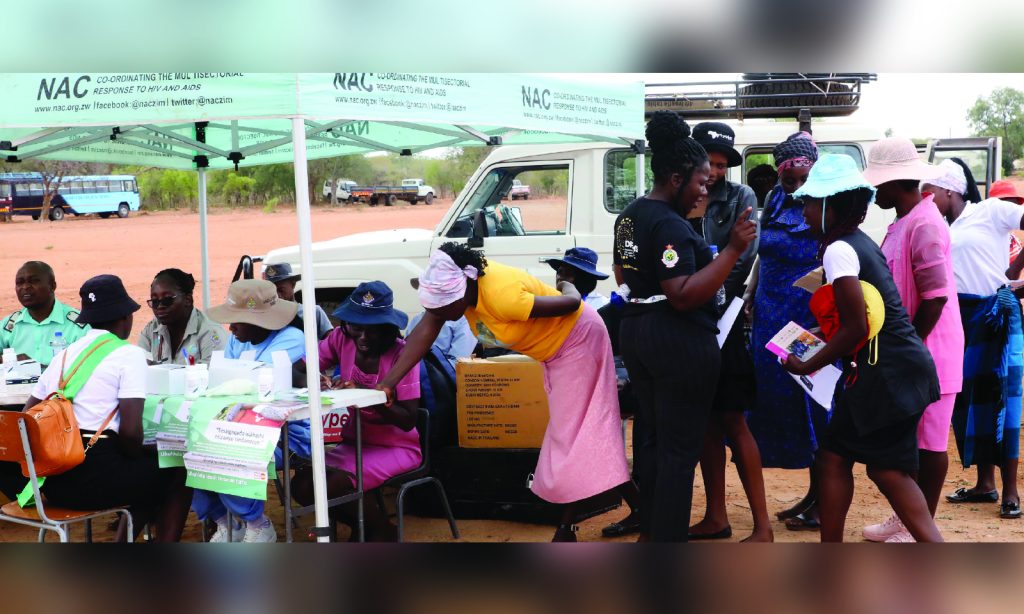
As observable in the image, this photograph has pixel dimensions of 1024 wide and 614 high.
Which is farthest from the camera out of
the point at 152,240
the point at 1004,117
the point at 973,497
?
the point at 1004,117

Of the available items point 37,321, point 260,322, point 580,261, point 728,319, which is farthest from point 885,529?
point 37,321

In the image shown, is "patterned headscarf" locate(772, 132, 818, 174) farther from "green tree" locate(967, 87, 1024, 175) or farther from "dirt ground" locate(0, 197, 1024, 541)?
"green tree" locate(967, 87, 1024, 175)

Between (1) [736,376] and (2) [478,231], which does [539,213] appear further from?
(1) [736,376]

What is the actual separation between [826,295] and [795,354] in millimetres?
289

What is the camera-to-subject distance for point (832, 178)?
11.3ft

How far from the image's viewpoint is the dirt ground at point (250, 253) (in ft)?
16.4

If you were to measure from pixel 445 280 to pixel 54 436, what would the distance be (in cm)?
158

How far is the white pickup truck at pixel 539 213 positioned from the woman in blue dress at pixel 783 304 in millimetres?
3297

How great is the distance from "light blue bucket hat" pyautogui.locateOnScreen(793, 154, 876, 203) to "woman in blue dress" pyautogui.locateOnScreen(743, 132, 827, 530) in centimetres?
82

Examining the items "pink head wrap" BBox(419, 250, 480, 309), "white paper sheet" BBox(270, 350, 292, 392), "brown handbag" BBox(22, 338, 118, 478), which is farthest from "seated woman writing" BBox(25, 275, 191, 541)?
"pink head wrap" BBox(419, 250, 480, 309)

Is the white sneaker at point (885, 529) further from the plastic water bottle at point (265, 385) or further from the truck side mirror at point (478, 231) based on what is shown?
the truck side mirror at point (478, 231)

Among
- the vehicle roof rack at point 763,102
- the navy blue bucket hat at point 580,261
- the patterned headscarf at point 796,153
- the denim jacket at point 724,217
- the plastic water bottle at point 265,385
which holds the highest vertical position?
the vehicle roof rack at point 763,102

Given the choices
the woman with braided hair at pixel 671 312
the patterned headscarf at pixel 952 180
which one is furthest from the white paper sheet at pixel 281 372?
the patterned headscarf at pixel 952 180

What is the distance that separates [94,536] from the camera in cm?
520
